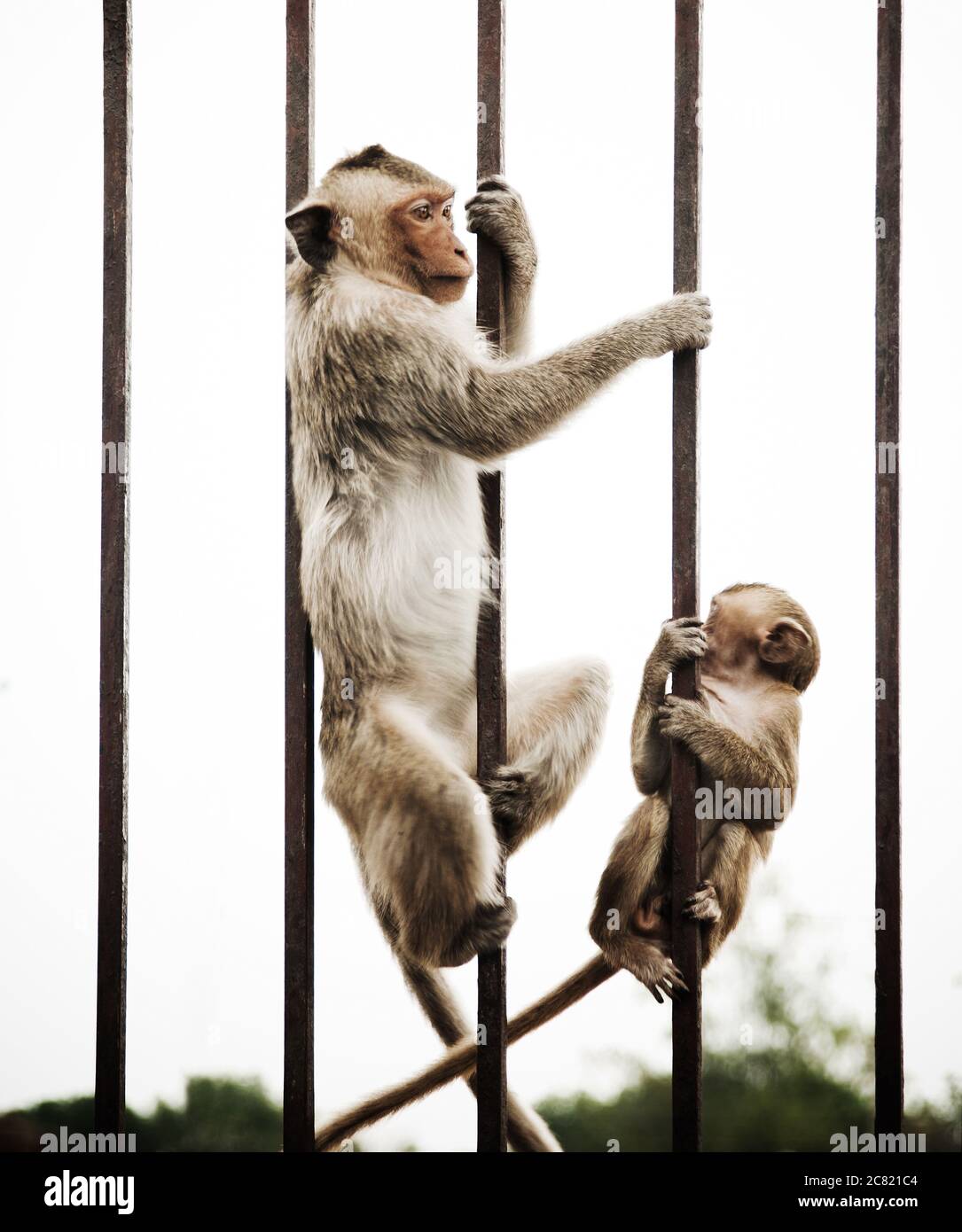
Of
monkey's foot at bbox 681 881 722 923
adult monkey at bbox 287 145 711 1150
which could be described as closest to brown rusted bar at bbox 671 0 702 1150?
monkey's foot at bbox 681 881 722 923

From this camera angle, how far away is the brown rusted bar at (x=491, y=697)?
3.14m

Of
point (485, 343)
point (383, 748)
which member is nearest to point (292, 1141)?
point (383, 748)

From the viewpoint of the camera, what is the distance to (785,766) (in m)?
3.83

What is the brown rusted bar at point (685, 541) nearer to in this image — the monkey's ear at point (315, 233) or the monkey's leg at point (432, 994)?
the monkey's leg at point (432, 994)

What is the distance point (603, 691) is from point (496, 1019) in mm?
1290

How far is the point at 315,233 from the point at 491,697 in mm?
1637

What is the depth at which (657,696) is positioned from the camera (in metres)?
3.55

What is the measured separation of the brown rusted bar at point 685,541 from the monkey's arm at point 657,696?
0.09 meters

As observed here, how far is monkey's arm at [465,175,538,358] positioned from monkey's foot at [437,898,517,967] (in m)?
1.83

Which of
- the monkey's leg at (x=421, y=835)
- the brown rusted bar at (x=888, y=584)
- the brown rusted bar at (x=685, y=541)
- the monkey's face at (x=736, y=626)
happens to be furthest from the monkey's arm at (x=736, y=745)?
the monkey's leg at (x=421, y=835)

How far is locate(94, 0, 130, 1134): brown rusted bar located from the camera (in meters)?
3.34

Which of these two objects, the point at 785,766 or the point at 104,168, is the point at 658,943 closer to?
the point at 785,766

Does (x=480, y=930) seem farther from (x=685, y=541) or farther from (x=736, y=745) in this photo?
(x=685, y=541)

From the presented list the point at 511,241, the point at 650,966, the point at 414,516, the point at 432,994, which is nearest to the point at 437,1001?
the point at 432,994
